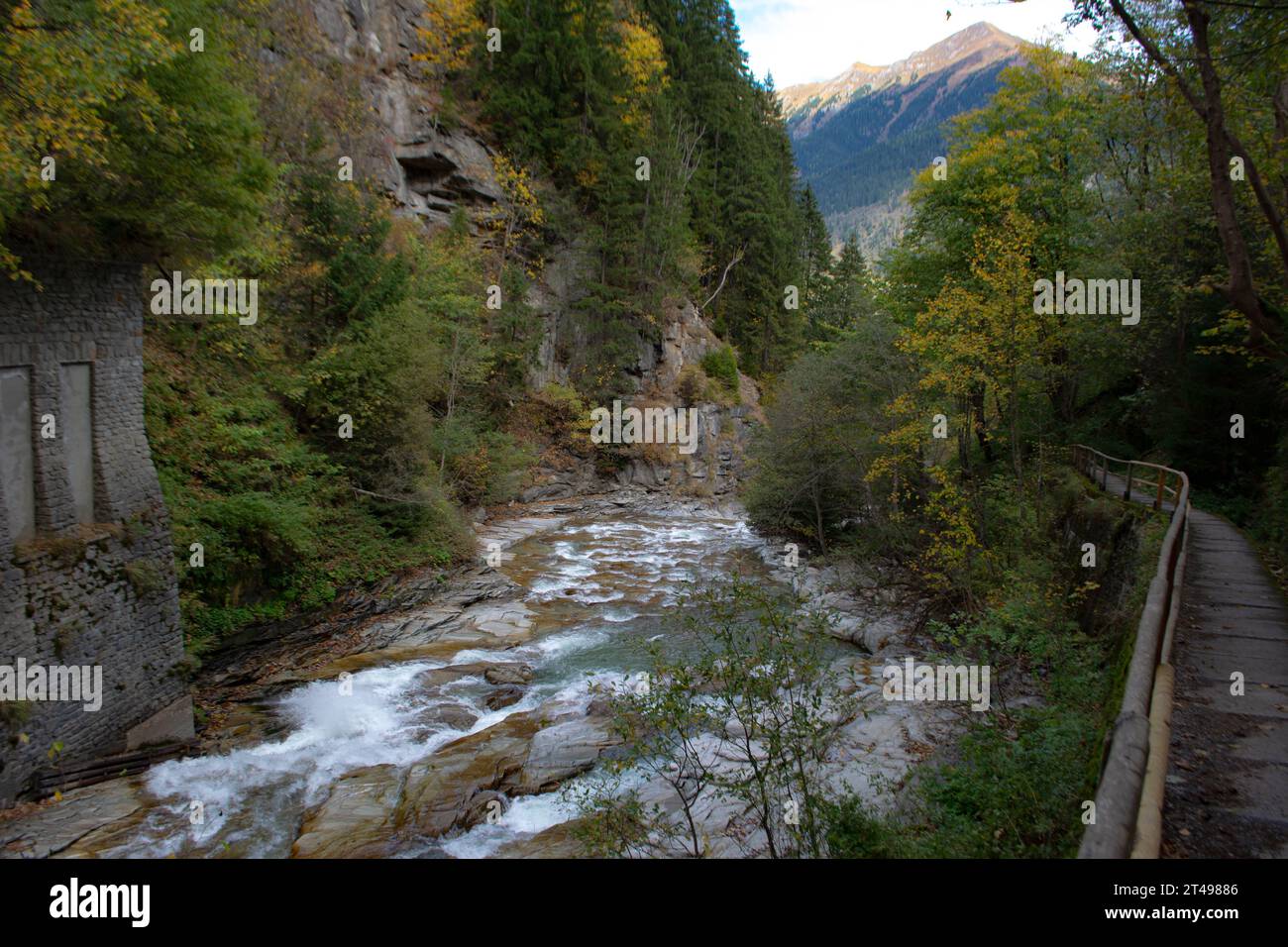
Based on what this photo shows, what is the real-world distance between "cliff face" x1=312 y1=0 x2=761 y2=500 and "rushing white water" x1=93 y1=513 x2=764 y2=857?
11.8 m

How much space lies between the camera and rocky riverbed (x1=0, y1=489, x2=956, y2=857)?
299 inches

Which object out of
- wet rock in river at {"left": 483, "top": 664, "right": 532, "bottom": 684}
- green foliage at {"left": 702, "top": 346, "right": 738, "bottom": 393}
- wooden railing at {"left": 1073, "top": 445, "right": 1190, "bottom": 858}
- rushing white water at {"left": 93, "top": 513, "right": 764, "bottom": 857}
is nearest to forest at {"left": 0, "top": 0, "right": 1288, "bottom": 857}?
wooden railing at {"left": 1073, "top": 445, "right": 1190, "bottom": 858}

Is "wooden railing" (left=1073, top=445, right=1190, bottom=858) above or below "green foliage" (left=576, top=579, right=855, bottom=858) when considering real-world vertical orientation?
above

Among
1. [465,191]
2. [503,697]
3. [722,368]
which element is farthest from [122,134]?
[722,368]

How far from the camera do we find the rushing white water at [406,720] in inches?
304

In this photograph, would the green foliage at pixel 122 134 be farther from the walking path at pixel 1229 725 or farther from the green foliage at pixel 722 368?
the green foliage at pixel 722 368

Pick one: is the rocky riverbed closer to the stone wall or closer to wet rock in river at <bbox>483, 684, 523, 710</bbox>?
wet rock in river at <bbox>483, 684, 523, 710</bbox>

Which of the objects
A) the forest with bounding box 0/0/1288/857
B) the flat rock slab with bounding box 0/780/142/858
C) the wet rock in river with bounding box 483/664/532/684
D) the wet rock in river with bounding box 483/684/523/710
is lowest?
the wet rock in river with bounding box 483/684/523/710

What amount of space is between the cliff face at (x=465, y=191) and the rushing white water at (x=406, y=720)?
11840 millimetres

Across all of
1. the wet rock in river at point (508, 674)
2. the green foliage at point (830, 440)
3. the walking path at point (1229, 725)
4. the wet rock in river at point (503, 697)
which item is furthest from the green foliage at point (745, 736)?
the green foliage at point (830, 440)

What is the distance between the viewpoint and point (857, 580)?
17000mm

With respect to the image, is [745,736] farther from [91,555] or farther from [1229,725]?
[91,555]

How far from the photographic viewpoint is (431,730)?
10.3 m
